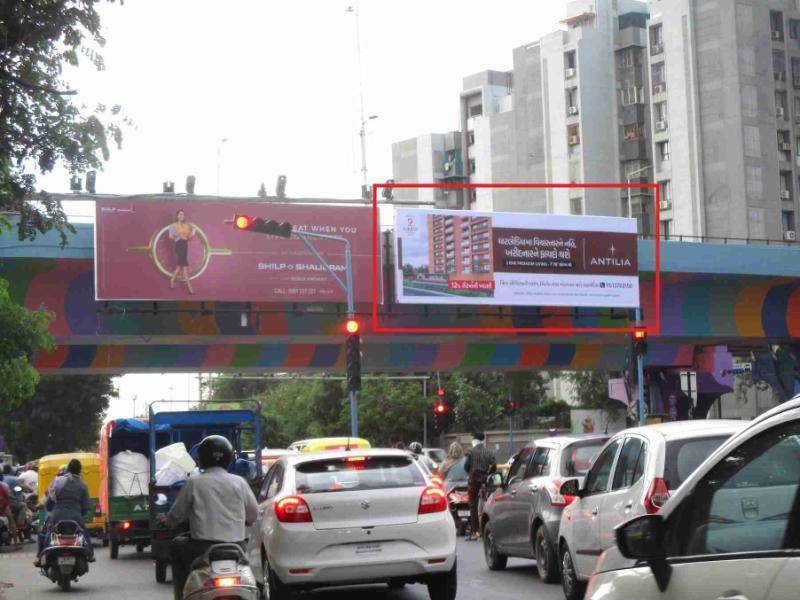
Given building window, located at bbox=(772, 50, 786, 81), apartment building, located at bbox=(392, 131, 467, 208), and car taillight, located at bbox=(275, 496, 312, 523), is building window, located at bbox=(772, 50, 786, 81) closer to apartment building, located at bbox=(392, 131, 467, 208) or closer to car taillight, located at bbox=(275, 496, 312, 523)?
apartment building, located at bbox=(392, 131, 467, 208)

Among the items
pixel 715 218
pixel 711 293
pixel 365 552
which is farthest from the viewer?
pixel 715 218

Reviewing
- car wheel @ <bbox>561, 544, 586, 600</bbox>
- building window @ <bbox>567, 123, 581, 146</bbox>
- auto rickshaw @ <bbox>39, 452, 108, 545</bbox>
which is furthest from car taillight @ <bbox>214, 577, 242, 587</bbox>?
building window @ <bbox>567, 123, 581, 146</bbox>

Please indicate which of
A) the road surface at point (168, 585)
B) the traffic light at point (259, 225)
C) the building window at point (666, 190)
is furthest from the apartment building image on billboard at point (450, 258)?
the building window at point (666, 190)

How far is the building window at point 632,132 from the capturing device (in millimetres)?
76188

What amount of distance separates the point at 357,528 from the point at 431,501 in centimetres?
75

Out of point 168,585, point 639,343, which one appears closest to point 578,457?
point 168,585

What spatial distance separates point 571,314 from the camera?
37750 millimetres

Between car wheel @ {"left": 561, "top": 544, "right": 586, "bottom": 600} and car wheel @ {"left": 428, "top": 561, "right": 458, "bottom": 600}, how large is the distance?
40.7 inches

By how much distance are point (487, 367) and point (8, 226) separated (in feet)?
82.7

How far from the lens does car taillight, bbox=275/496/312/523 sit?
41.2 ft

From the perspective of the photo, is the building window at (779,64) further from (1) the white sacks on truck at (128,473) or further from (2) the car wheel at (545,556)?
(2) the car wheel at (545,556)

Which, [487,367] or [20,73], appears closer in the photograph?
[20,73]

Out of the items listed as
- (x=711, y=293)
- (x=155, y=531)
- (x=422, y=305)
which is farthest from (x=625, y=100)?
(x=155, y=531)

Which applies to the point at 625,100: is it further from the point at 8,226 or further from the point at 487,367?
the point at 8,226
